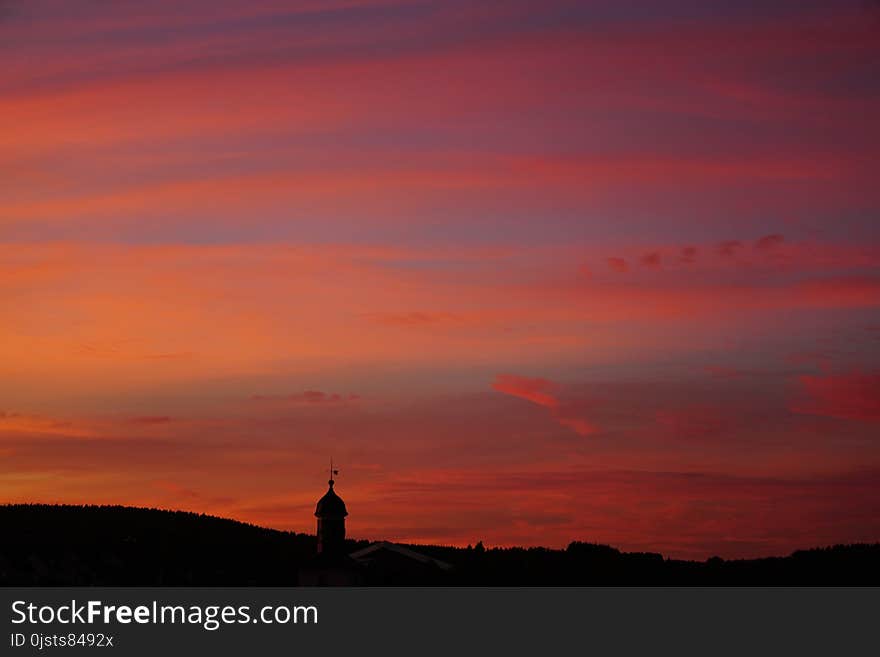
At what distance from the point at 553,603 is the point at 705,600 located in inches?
415

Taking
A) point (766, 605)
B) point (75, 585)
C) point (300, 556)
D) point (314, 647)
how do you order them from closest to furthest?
point (314, 647) < point (766, 605) < point (75, 585) < point (300, 556)

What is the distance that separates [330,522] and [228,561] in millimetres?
41285

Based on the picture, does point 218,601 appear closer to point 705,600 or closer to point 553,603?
point 553,603

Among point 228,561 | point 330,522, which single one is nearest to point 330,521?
point 330,522

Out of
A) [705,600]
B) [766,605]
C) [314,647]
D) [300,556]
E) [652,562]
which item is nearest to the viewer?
[314,647]

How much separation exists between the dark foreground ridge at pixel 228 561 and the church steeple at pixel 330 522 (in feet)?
14.9

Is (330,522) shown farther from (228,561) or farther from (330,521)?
(228,561)

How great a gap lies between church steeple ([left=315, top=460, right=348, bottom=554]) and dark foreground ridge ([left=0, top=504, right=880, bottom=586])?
14.9 ft

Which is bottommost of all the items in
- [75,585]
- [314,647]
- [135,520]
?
[314,647]

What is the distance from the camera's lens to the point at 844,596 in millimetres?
76812

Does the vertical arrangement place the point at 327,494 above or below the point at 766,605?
above

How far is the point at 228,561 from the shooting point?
127 meters

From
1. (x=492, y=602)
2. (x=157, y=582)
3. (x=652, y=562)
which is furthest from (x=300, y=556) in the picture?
(x=492, y=602)

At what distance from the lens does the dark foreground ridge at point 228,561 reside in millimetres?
103938
